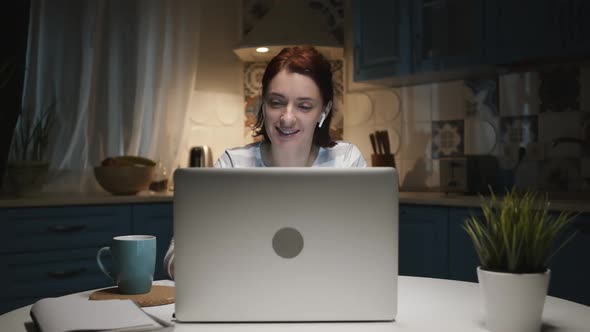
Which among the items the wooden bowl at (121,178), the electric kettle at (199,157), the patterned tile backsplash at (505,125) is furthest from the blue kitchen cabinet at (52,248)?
→ the patterned tile backsplash at (505,125)

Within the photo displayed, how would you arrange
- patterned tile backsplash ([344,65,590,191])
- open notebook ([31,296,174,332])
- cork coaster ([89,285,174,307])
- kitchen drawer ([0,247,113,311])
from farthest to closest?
patterned tile backsplash ([344,65,590,191]) < kitchen drawer ([0,247,113,311]) < cork coaster ([89,285,174,307]) < open notebook ([31,296,174,332])

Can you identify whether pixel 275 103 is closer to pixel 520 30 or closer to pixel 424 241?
pixel 424 241

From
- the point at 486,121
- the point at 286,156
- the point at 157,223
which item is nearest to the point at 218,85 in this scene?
the point at 157,223

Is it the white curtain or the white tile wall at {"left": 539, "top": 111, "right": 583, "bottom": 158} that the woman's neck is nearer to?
the white tile wall at {"left": 539, "top": 111, "right": 583, "bottom": 158}

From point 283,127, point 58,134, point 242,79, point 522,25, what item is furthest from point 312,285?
point 242,79

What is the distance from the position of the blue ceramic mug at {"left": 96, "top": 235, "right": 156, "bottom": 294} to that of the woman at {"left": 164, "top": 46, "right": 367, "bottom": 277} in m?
0.82

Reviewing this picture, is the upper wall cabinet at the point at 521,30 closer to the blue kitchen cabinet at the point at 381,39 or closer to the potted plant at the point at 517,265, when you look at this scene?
the blue kitchen cabinet at the point at 381,39

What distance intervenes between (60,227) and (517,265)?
88.6 inches

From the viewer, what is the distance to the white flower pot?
0.87 meters

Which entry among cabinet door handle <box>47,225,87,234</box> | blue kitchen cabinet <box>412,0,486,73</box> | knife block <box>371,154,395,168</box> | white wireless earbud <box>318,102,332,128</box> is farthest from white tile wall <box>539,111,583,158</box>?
cabinet door handle <box>47,225,87,234</box>

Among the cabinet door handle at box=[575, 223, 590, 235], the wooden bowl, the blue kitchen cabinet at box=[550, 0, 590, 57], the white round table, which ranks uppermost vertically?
the blue kitchen cabinet at box=[550, 0, 590, 57]

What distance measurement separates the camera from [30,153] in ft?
10.1

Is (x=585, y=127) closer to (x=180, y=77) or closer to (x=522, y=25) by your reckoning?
(x=522, y=25)

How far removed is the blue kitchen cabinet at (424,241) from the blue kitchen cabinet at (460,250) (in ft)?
0.10
